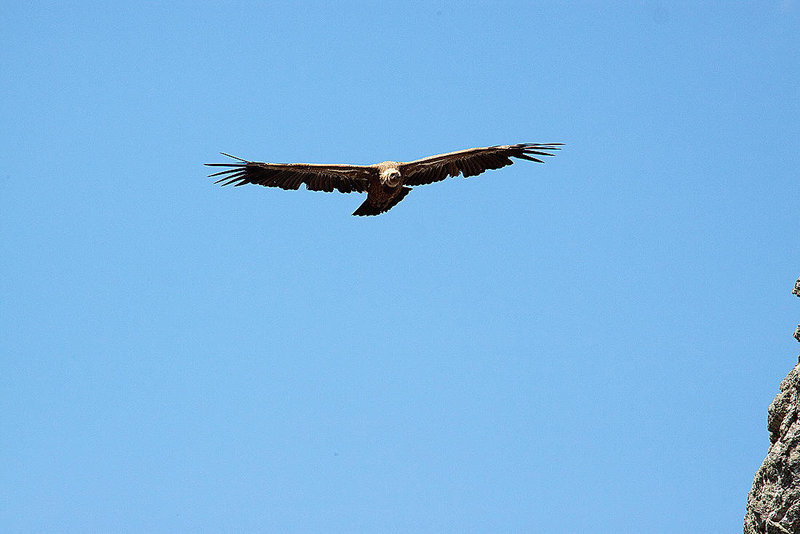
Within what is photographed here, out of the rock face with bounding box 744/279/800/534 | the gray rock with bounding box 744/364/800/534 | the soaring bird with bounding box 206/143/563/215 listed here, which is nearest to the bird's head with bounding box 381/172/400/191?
the soaring bird with bounding box 206/143/563/215

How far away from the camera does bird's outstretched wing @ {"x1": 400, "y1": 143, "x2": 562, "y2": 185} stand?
2659 centimetres

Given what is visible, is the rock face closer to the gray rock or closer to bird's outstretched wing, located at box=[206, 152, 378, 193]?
the gray rock

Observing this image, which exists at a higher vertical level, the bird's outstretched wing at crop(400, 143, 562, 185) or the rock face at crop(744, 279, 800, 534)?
the bird's outstretched wing at crop(400, 143, 562, 185)

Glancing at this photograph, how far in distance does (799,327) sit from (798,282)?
650mm

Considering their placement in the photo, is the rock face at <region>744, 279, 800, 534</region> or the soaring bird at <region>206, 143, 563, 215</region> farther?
the soaring bird at <region>206, 143, 563, 215</region>

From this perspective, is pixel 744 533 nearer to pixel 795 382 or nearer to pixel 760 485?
pixel 760 485

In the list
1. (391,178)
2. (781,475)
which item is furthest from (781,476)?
(391,178)

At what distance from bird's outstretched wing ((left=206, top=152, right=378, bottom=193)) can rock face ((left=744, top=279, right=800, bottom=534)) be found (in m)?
13.5

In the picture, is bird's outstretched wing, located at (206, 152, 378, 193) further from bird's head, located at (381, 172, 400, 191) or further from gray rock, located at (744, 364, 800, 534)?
gray rock, located at (744, 364, 800, 534)

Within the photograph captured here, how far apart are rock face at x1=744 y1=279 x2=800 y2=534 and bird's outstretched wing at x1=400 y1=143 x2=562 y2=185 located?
13.1 metres

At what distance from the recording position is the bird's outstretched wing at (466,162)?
87.2ft

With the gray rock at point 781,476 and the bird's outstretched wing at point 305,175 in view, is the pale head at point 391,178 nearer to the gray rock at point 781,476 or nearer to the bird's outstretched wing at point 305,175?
the bird's outstretched wing at point 305,175

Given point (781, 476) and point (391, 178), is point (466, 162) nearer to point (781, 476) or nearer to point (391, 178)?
point (391, 178)

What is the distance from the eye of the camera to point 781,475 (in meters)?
13.7
